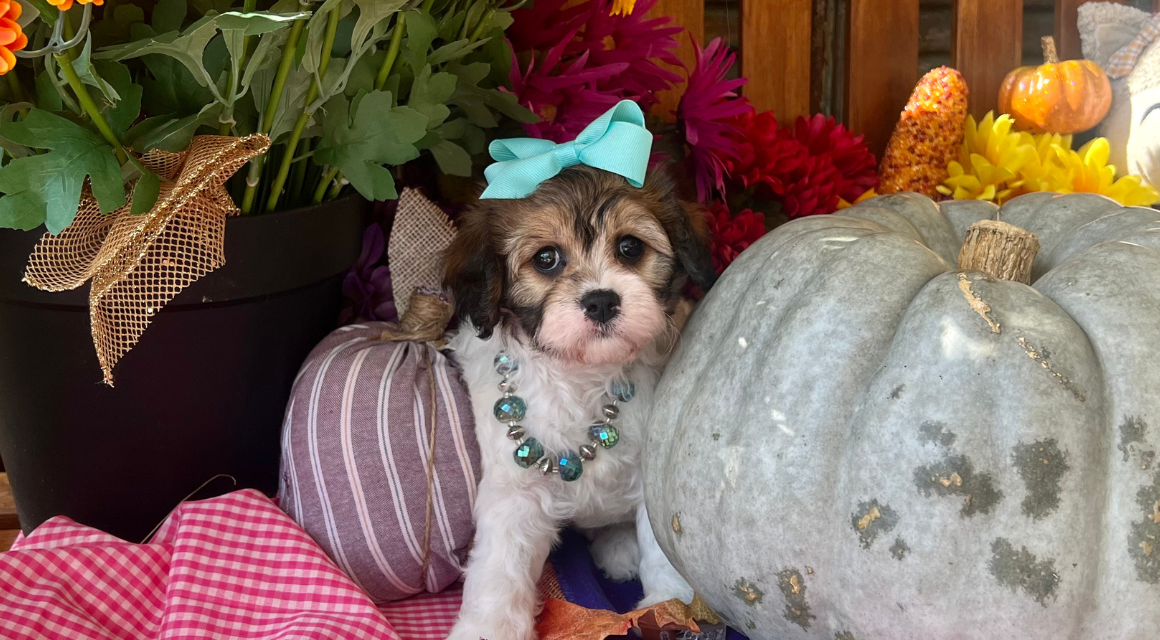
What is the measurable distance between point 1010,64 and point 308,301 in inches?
65.3

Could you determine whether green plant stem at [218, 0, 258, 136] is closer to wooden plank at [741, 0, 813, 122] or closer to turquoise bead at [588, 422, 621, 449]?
turquoise bead at [588, 422, 621, 449]

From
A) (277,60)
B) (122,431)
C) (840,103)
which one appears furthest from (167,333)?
(840,103)

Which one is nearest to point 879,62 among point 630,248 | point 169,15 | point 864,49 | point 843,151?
point 864,49

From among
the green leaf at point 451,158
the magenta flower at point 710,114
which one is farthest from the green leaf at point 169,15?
the magenta flower at point 710,114

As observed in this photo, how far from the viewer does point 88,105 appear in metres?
1.37

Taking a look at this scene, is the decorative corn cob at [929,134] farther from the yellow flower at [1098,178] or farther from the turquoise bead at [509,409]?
the turquoise bead at [509,409]

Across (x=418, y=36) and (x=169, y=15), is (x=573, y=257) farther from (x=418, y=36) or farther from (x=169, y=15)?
(x=169, y=15)

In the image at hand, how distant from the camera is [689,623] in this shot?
1533mm

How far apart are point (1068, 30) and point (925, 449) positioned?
1362mm

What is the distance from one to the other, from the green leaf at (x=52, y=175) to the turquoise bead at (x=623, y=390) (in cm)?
86

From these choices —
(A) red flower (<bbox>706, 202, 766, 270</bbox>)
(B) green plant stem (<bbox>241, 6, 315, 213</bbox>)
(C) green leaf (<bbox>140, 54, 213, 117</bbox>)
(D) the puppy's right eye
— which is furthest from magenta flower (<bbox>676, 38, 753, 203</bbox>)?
(C) green leaf (<bbox>140, 54, 213, 117</bbox>)

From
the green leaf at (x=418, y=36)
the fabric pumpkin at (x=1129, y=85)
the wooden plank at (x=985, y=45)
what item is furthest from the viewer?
the wooden plank at (x=985, y=45)

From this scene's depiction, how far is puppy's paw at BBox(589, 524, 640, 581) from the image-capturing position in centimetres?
181

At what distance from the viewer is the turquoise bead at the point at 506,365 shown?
5.57ft
